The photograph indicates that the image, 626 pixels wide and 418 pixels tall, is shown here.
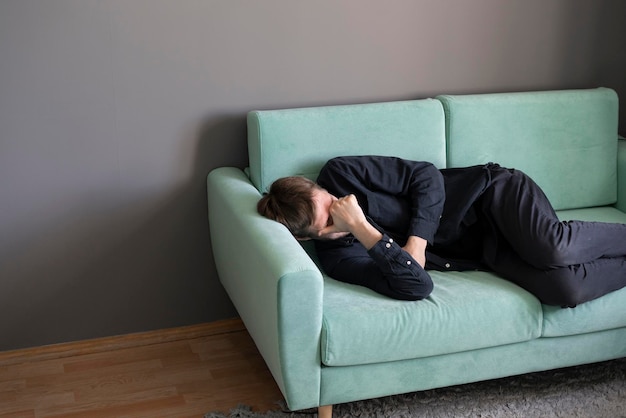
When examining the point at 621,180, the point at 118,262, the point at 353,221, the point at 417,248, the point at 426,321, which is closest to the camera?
the point at 426,321

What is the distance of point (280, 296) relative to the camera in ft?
6.86

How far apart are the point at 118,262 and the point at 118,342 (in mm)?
298

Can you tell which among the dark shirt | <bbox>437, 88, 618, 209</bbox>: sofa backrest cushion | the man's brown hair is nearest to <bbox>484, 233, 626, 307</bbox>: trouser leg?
the dark shirt

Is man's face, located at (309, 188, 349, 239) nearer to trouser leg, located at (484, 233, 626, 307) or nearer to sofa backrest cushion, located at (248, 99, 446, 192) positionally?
sofa backrest cushion, located at (248, 99, 446, 192)

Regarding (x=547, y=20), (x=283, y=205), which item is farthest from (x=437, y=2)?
(x=283, y=205)

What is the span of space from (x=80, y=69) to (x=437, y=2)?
1311 millimetres

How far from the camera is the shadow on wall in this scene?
108 inches

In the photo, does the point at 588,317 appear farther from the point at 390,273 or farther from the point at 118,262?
the point at 118,262

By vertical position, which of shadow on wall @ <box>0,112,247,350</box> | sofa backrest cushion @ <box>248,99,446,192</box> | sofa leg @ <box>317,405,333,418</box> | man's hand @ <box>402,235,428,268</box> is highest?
sofa backrest cushion @ <box>248,99,446,192</box>

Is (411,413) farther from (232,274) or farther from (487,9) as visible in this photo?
(487,9)

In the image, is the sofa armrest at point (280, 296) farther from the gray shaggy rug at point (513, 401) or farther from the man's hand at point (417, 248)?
the man's hand at point (417, 248)

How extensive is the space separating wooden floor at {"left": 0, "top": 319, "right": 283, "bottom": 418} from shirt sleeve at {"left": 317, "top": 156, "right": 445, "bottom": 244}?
0.71m

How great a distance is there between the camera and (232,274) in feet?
8.60

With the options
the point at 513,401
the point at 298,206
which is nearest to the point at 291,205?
the point at 298,206
